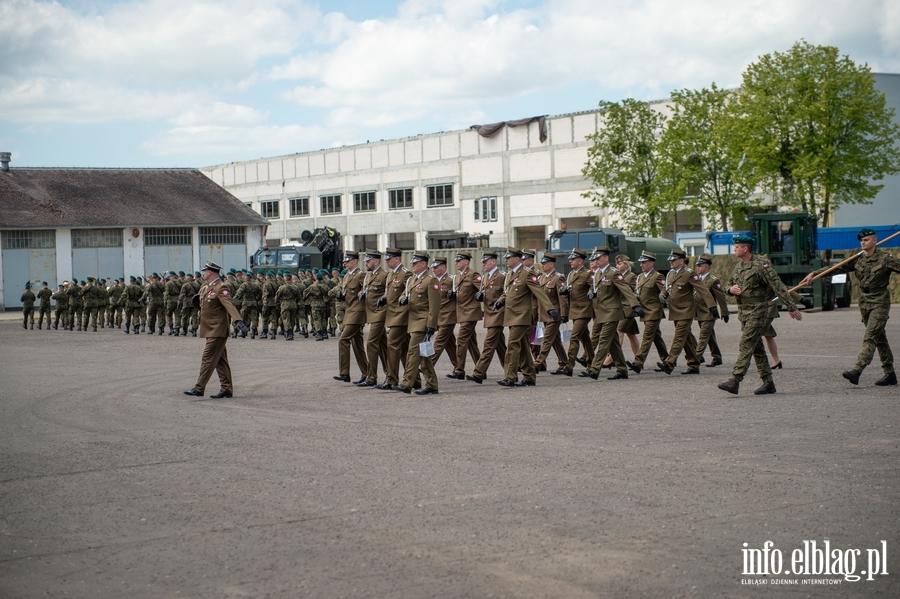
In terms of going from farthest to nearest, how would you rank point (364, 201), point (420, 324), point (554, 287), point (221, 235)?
point (364, 201), point (221, 235), point (554, 287), point (420, 324)

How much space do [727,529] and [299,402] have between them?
743 centimetres

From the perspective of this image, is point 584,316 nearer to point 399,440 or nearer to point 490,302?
point 490,302

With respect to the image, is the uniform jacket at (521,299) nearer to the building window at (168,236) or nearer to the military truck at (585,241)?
the military truck at (585,241)

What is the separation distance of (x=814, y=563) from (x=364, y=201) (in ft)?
217

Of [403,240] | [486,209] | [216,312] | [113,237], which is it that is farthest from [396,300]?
[403,240]

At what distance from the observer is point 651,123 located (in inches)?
1989

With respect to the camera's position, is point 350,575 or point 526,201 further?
point 526,201

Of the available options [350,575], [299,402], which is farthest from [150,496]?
[299,402]

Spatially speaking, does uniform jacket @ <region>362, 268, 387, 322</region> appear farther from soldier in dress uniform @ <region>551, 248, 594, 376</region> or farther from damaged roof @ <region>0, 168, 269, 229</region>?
damaged roof @ <region>0, 168, 269, 229</region>

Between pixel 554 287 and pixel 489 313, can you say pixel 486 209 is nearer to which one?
pixel 554 287

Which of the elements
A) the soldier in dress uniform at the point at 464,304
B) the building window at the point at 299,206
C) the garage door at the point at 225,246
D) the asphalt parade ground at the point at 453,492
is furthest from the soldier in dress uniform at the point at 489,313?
the building window at the point at 299,206

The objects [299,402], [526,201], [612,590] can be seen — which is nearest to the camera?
[612,590]

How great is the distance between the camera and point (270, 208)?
77.6 metres

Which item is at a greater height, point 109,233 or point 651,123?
point 651,123
